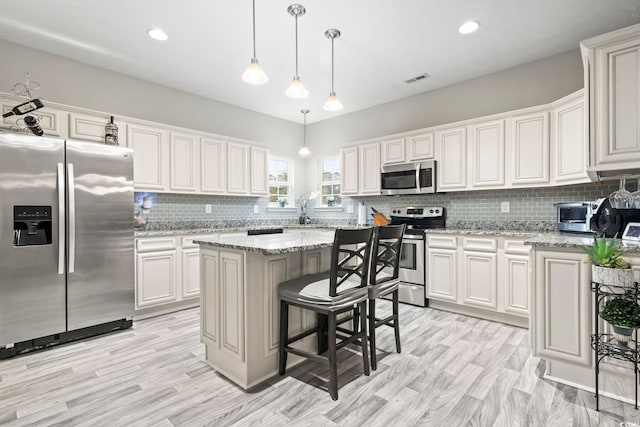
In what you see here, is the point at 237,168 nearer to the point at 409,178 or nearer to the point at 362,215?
the point at 362,215

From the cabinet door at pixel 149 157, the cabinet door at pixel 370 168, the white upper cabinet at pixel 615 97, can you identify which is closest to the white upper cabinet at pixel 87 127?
the cabinet door at pixel 149 157

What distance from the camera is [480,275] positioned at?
3.43 metres

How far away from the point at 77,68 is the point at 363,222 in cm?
410

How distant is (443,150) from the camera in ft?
13.1

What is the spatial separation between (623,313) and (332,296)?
1.58 meters

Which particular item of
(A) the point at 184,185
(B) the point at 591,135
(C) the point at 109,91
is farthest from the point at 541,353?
(C) the point at 109,91

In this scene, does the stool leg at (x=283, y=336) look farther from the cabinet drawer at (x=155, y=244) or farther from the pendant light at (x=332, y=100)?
the cabinet drawer at (x=155, y=244)

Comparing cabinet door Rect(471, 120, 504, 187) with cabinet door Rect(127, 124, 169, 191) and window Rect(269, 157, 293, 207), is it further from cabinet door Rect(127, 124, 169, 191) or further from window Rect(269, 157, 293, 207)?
cabinet door Rect(127, 124, 169, 191)

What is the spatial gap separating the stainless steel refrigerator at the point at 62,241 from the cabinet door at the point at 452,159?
3.57 metres

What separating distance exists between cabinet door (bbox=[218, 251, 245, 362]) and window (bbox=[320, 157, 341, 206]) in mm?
3661

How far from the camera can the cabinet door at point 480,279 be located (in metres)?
3.33

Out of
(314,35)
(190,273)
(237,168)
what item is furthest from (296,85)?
(190,273)

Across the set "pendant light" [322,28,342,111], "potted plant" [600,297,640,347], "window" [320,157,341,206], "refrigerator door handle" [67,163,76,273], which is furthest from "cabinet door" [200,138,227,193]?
"potted plant" [600,297,640,347]

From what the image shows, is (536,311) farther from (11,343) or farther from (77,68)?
(77,68)
